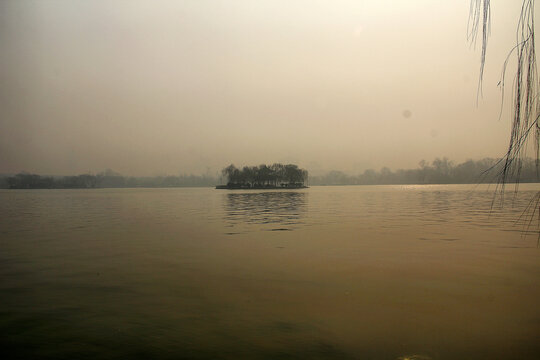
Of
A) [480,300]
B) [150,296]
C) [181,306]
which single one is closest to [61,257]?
[150,296]

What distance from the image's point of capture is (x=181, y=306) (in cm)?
704

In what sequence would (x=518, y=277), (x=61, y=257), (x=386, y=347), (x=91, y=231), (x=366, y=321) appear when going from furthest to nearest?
(x=91, y=231), (x=61, y=257), (x=518, y=277), (x=366, y=321), (x=386, y=347)

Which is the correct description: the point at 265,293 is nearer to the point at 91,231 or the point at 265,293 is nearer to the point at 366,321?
the point at 366,321

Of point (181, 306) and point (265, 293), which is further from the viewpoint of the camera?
point (265, 293)

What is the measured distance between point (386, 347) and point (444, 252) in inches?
312

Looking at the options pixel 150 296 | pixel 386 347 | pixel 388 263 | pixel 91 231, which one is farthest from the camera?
pixel 91 231

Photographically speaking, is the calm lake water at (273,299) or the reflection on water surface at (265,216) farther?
the reflection on water surface at (265,216)

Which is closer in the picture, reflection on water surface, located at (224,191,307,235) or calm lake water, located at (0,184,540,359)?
calm lake water, located at (0,184,540,359)

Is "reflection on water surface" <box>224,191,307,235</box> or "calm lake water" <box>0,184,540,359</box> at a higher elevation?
"reflection on water surface" <box>224,191,307,235</box>

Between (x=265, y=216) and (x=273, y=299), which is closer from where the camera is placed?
(x=273, y=299)

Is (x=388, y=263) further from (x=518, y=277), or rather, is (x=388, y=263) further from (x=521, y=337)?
(x=521, y=337)

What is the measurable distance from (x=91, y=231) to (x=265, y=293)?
1348 cm

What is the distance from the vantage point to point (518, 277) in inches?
348

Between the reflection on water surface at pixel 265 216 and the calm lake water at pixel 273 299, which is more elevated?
the reflection on water surface at pixel 265 216
